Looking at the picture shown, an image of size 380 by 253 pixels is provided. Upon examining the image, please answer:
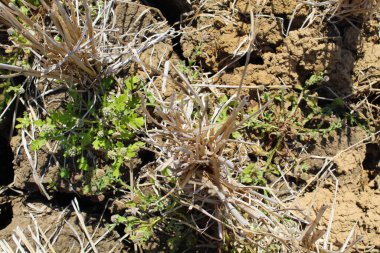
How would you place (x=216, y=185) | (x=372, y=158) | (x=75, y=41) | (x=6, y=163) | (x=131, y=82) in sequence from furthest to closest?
(x=6, y=163) → (x=372, y=158) → (x=131, y=82) → (x=75, y=41) → (x=216, y=185)

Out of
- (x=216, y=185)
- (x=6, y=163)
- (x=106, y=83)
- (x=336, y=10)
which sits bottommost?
(x=6, y=163)

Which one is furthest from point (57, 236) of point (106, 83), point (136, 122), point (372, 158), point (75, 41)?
point (372, 158)

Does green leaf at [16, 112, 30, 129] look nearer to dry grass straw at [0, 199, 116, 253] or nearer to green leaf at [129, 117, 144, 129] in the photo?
dry grass straw at [0, 199, 116, 253]

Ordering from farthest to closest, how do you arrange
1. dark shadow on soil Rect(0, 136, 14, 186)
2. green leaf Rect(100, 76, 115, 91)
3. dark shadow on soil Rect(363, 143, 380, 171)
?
dark shadow on soil Rect(0, 136, 14, 186) < dark shadow on soil Rect(363, 143, 380, 171) < green leaf Rect(100, 76, 115, 91)

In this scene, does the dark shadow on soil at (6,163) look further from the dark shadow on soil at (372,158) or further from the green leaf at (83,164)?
the dark shadow on soil at (372,158)

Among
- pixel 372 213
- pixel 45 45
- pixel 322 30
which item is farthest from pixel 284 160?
pixel 45 45

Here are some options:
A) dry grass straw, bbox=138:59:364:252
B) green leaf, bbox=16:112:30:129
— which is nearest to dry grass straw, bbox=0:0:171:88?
green leaf, bbox=16:112:30:129

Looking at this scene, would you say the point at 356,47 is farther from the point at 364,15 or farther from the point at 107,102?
the point at 107,102

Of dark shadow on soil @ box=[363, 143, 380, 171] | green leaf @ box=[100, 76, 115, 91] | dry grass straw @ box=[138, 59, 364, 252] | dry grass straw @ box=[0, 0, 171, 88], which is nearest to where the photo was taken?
dry grass straw @ box=[138, 59, 364, 252]

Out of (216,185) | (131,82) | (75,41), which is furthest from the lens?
(131,82)

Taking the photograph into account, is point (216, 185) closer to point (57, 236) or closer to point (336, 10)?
point (57, 236)
